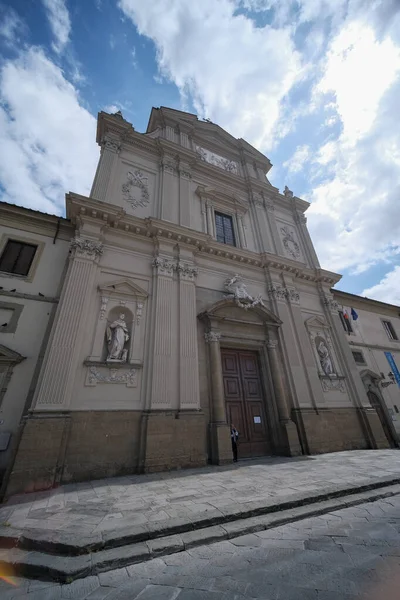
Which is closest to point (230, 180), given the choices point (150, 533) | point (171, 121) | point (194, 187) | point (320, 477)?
point (194, 187)

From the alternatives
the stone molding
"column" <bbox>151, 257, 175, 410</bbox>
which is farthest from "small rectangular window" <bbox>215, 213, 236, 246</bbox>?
"column" <bbox>151, 257, 175, 410</bbox>

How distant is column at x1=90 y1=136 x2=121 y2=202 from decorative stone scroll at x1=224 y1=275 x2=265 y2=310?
6.07 m

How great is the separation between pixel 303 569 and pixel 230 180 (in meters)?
15.8

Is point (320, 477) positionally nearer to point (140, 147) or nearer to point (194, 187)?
point (194, 187)

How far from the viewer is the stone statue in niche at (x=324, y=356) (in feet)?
35.9

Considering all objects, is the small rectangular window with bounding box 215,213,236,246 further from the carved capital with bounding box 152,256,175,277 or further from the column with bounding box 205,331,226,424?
the column with bounding box 205,331,226,424

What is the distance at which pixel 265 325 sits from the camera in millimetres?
10445

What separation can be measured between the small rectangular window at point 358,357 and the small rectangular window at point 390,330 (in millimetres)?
3882

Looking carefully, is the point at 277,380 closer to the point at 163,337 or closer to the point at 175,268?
the point at 163,337

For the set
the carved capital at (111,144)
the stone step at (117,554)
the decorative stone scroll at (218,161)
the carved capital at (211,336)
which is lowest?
the stone step at (117,554)

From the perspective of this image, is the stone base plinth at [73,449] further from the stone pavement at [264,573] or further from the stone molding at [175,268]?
the stone molding at [175,268]

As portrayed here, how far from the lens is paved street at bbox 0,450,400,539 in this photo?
343 centimetres

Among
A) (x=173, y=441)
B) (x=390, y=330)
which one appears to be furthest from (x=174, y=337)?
(x=390, y=330)

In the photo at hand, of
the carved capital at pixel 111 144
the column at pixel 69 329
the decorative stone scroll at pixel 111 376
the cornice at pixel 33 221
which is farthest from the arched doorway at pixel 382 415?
the carved capital at pixel 111 144
